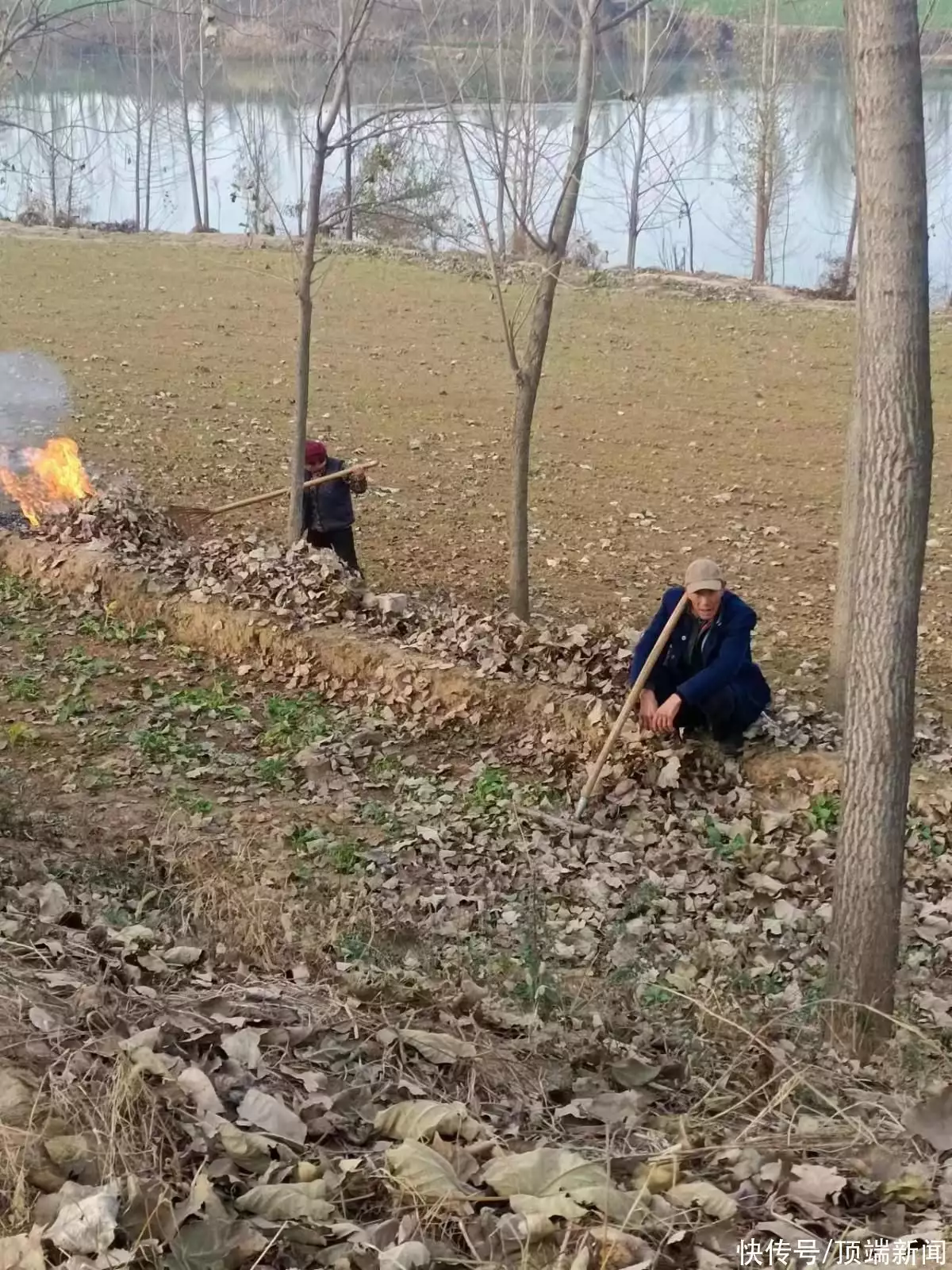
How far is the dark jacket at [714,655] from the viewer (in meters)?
5.90

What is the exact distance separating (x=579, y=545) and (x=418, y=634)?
9.49 feet

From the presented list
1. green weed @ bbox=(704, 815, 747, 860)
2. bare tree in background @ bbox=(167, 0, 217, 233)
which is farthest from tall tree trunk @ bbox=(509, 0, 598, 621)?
bare tree in background @ bbox=(167, 0, 217, 233)

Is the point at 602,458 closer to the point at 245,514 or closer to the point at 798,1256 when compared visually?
the point at 245,514

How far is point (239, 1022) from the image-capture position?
→ 316cm

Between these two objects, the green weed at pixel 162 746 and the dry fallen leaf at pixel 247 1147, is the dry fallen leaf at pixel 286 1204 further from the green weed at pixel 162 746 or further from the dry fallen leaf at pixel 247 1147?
the green weed at pixel 162 746

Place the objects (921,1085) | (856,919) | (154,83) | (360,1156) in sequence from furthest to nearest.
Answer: (154,83), (856,919), (921,1085), (360,1156)

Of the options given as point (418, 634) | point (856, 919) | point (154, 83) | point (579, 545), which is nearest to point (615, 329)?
point (579, 545)

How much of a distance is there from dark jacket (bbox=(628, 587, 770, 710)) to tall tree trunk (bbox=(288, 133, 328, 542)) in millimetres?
3477

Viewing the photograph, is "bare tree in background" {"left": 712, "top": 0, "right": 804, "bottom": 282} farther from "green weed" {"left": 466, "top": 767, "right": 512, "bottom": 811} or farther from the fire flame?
"green weed" {"left": 466, "top": 767, "right": 512, "bottom": 811}

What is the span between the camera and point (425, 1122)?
2.72 metres

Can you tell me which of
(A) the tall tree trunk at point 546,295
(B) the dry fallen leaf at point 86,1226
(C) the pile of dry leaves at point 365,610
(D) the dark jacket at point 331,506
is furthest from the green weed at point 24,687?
(B) the dry fallen leaf at point 86,1226

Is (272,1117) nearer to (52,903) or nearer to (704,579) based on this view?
(52,903)

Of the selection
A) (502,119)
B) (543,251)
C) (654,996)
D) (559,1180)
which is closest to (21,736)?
(654,996)

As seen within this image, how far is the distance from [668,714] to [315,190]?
4.61 m
